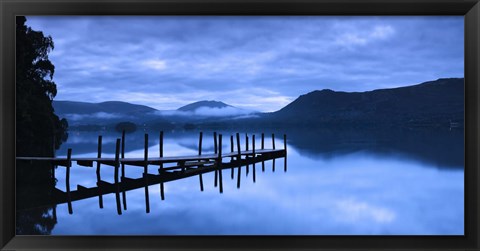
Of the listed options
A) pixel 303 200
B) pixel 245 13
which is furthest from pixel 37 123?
pixel 303 200

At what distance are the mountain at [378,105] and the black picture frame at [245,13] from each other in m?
29.8

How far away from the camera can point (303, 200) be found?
17.1 metres

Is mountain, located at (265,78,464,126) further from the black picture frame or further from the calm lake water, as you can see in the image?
the black picture frame

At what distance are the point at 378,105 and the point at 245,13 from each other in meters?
33.4

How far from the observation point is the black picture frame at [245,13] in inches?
67.1

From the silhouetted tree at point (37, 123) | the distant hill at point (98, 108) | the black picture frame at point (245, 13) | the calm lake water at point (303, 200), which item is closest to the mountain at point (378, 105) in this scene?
the calm lake water at point (303, 200)

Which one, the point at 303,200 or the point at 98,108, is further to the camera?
the point at 98,108

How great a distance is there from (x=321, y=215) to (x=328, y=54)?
2630 centimetres

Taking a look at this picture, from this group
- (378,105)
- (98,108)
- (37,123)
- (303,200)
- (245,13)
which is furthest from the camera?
(378,105)

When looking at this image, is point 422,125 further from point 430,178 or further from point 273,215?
point 273,215

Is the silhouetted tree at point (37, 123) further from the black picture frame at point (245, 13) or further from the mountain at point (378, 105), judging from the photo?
the mountain at point (378, 105)

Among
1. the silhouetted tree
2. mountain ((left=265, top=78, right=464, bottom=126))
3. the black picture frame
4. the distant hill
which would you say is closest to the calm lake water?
the silhouetted tree

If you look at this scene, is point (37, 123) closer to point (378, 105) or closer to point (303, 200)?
point (303, 200)

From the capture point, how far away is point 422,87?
121 ft
